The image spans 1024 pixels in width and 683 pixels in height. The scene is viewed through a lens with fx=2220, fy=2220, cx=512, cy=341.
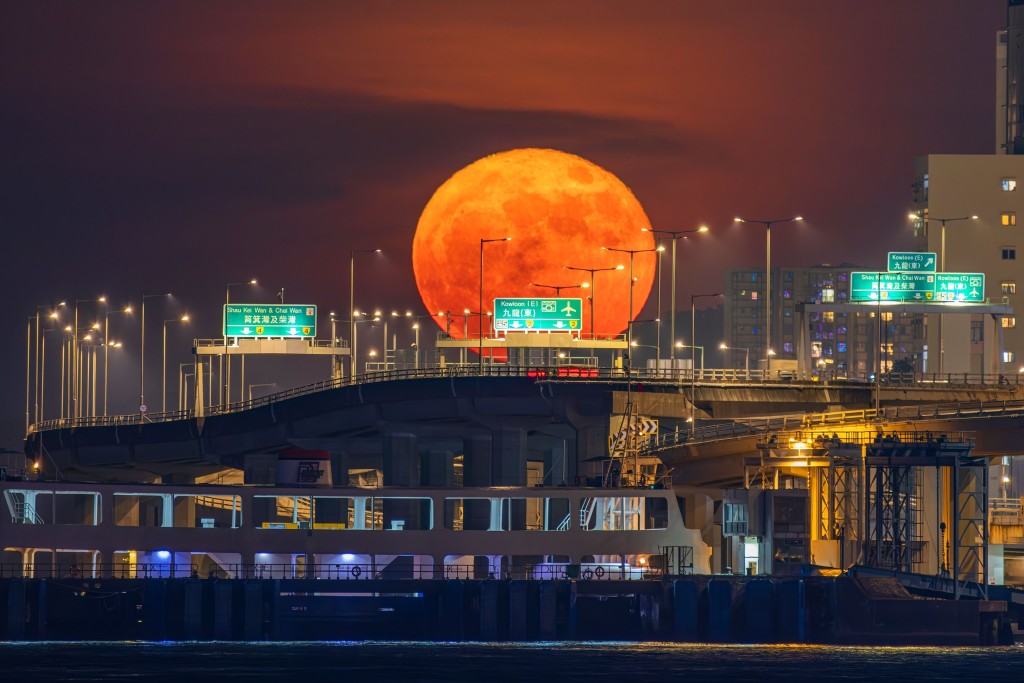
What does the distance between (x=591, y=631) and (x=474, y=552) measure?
1317 cm

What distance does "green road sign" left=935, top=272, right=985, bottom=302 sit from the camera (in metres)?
185

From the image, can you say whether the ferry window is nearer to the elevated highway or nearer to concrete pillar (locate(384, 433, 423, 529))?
the elevated highway

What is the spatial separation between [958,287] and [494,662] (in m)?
89.1

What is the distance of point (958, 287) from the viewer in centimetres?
18550

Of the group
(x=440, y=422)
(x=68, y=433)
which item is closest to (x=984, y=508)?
(x=440, y=422)

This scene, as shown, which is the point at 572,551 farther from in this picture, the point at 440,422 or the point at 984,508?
the point at 440,422

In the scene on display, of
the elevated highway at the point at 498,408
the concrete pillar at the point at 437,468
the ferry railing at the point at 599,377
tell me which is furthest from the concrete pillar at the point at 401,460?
the ferry railing at the point at 599,377

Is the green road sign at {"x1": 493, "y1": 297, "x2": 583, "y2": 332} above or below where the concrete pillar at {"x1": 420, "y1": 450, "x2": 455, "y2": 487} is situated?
above

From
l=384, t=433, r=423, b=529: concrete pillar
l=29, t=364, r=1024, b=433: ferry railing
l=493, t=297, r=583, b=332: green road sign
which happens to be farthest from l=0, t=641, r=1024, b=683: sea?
l=493, t=297, r=583, b=332: green road sign

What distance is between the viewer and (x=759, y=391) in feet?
580

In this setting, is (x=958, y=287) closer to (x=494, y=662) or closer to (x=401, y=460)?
(x=401, y=460)

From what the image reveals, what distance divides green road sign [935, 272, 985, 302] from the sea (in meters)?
71.5

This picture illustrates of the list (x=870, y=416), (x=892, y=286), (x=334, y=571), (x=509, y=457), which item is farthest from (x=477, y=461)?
(x=334, y=571)

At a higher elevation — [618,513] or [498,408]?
[498,408]
